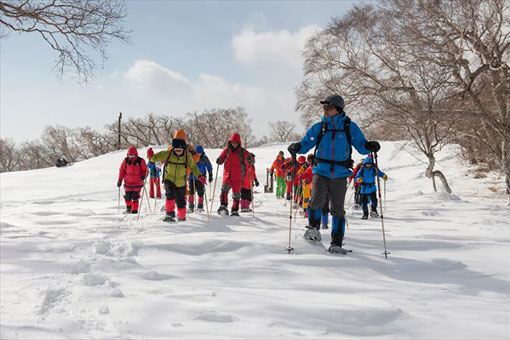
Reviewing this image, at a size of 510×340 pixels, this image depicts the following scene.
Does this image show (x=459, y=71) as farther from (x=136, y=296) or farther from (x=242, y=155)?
(x=136, y=296)

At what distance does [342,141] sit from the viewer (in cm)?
466

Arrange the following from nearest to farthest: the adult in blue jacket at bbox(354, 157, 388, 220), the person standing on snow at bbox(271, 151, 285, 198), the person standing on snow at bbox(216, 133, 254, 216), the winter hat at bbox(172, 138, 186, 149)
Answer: the winter hat at bbox(172, 138, 186, 149) → the person standing on snow at bbox(216, 133, 254, 216) → the adult in blue jacket at bbox(354, 157, 388, 220) → the person standing on snow at bbox(271, 151, 285, 198)

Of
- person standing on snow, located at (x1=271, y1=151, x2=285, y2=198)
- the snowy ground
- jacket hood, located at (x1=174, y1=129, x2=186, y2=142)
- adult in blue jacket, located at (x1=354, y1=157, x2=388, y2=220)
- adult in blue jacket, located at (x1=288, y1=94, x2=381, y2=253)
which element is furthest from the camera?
person standing on snow, located at (x1=271, y1=151, x2=285, y2=198)

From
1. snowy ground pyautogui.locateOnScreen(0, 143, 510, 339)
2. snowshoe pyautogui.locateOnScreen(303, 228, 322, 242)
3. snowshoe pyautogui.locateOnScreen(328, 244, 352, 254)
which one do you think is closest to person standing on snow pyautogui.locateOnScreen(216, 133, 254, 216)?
snowy ground pyautogui.locateOnScreen(0, 143, 510, 339)

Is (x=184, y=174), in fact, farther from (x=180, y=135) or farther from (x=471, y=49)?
(x=471, y=49)

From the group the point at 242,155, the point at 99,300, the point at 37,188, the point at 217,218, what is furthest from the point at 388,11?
the point at 37,188

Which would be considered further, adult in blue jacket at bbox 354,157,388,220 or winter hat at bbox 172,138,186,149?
adult in blue jacket at bbox 354,157,388,220

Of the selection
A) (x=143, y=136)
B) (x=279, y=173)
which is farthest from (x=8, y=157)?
(x=279, y=173)

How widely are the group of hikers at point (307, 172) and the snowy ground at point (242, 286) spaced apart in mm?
653

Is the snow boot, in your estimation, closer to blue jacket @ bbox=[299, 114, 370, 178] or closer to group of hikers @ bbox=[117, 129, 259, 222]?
group of hikers @ bbox=[117, 129, 259, 222]

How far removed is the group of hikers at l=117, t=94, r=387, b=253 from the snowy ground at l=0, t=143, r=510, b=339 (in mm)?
653

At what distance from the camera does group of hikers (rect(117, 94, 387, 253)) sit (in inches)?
184

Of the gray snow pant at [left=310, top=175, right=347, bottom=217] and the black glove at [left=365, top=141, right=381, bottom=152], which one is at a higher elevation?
the black glove at [left=365, top=141, right=381, bottom=152]

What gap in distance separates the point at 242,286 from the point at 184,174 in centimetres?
437
